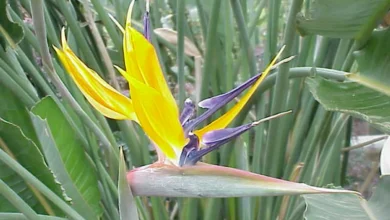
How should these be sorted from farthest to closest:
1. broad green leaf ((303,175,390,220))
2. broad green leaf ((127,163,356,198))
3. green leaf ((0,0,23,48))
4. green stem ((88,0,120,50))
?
green stem ((88,0,120,50)) < green leaf ((0,0,23,48)) < broad green leaf ((303,175,390,220)) < broad green leaf ((127,163,356,198))

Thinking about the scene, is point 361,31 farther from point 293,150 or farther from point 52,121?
point 52,121

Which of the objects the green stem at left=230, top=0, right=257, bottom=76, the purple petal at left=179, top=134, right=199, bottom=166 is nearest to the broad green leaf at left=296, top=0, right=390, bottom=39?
the green stem at left=230, top=0, right=257, bottom=76

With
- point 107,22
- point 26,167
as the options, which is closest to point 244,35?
point 107,22

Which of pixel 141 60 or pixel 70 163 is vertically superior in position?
pixel 141 60

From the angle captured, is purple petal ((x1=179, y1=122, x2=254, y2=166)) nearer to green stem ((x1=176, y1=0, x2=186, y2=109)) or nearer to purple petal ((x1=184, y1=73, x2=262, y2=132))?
purple petal ((x1=184, y1=73, x2=262, y2=132))

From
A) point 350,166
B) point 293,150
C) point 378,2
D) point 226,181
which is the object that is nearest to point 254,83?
point 226,181

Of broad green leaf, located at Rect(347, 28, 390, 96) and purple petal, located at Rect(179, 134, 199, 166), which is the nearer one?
purple petal, located at Rect(179, 134, 199, 166)

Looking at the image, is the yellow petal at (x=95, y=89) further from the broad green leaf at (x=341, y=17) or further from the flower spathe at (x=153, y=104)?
the broad green leaf at (x=341, y=17)

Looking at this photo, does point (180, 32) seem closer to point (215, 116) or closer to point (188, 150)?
point (215, 116)
